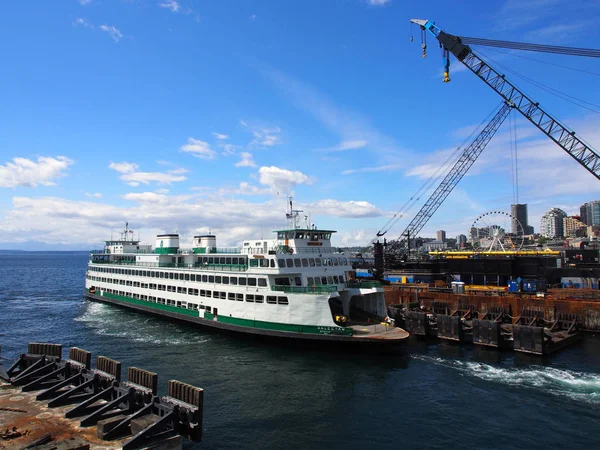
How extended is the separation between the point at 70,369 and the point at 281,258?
19.4 metres

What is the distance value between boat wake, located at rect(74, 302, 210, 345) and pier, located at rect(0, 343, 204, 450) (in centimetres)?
1690

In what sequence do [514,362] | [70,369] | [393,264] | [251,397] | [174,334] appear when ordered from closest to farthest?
[70,369] < [251,397] < [514,362] < [174,334] < [393,264]

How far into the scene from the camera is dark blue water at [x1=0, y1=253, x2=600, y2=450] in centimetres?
1966

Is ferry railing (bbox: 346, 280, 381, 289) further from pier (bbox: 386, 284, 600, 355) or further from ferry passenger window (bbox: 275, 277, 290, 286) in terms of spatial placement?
pier (bbox: 386, 284, 600, 355)

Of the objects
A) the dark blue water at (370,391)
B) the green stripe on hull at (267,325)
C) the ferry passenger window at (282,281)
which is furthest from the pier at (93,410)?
the ferry passenger window at (282,281)

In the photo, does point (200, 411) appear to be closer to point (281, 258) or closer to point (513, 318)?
point (281, 258)

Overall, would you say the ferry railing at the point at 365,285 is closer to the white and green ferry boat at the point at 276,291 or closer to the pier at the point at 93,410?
the white and green ferry boat at the point at 276,291

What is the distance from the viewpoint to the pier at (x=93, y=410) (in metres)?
15.3

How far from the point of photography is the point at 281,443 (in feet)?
61.8

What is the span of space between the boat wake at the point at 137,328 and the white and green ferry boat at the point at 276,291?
1.76 metres

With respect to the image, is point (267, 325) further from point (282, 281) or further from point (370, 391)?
point (370, 391)

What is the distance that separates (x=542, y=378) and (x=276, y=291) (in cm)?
2184

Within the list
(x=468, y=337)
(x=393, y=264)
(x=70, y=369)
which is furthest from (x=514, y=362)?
(x=393, y=264)

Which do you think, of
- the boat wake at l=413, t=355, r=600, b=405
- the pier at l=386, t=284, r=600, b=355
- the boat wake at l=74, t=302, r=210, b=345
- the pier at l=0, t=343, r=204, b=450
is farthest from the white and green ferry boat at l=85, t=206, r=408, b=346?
the pier at l=0, t=343, r=204, b=450
